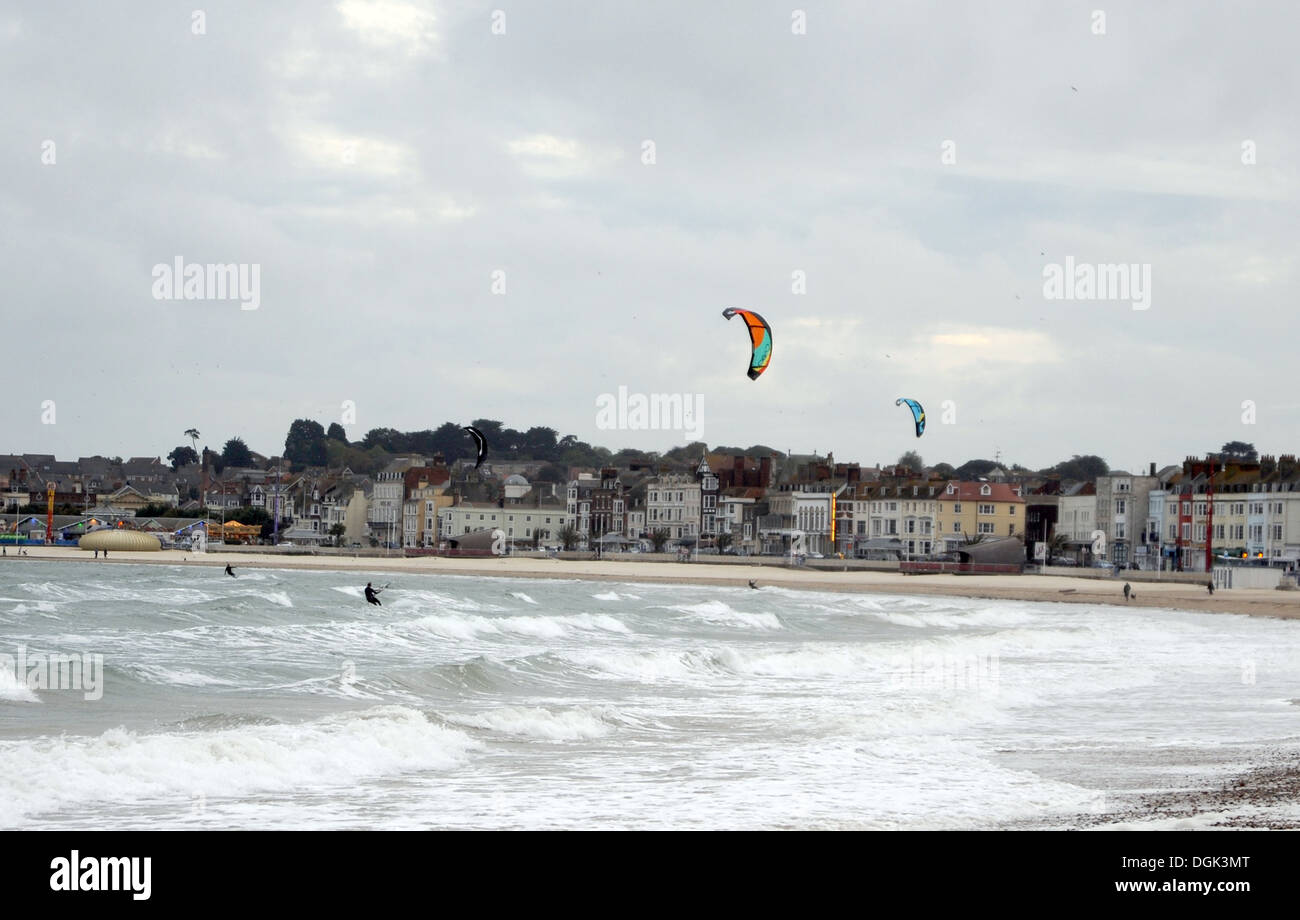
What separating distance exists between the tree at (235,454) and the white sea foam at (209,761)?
515ft

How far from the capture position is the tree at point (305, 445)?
169 meters

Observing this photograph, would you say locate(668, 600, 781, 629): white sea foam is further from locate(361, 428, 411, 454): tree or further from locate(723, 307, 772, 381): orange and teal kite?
locate(361, 428, 411, 454): tree

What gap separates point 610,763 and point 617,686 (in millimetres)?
6450

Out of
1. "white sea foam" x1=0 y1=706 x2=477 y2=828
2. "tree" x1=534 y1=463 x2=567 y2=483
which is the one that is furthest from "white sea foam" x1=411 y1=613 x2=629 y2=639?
"tree" x1=534 y1=463 x2=567 y2=483

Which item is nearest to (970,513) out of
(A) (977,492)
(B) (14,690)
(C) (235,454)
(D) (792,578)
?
(A) (977,492)

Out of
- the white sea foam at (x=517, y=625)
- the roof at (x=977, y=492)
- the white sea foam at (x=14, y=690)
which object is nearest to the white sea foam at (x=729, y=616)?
the white sea foam at (x=517, y=625)

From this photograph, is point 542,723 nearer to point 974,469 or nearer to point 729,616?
point 729,616

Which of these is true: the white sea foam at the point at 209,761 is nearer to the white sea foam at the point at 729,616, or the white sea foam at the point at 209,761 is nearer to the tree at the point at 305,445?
the white sea foam at the point at 729,616

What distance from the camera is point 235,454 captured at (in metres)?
163

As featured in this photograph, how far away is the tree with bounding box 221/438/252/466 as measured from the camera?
163375mm

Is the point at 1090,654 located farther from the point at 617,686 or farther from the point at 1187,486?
the point at 1187,486

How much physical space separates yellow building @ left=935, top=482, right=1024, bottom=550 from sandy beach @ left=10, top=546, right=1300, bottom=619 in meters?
17.3
